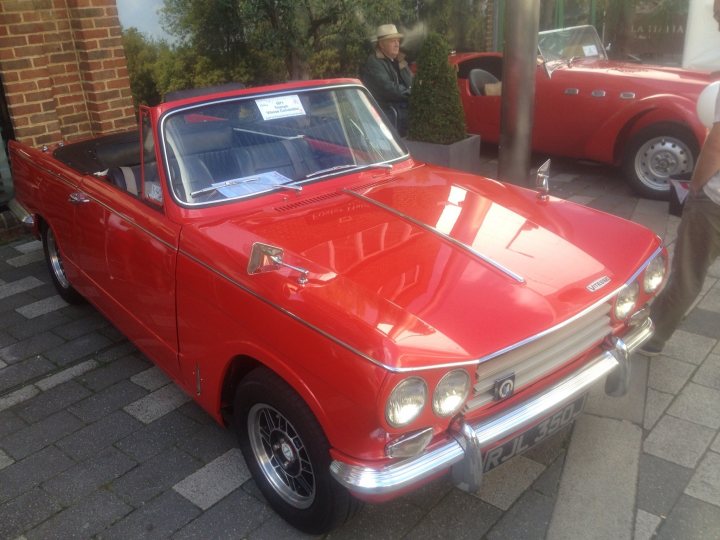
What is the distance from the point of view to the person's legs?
3352 millimetres

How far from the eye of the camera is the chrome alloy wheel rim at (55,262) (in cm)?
469

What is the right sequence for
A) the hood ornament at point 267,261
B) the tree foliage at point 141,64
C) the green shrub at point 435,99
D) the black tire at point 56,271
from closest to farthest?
the hood ornament at point 267,261 < the black tire at point 56,271 < the green shrub at point 435,99 < the tree foliage at point 141,64

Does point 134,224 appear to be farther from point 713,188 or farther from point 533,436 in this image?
point 713,188

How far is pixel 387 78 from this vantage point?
24.8 ft

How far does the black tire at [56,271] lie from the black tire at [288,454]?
2.42m

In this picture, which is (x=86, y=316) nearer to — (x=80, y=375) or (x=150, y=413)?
(x=80, y=375)

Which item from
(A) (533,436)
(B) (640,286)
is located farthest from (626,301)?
(A) (533,436)

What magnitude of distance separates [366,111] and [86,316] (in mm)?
2414

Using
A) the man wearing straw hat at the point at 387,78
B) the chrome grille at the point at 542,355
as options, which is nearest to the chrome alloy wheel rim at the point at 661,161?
the man wearing straw hat at the point at 387,78

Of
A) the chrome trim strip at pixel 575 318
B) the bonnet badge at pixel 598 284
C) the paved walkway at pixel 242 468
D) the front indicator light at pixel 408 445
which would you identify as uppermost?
the bonnet badge at pixel 598 284

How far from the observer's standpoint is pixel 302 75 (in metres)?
8.25

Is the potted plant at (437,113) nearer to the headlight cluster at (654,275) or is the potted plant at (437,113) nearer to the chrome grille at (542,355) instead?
the headlight cluster at (654,275)

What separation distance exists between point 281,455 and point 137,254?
1233 millimetres

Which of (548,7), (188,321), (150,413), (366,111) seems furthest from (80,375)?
(548,7)
